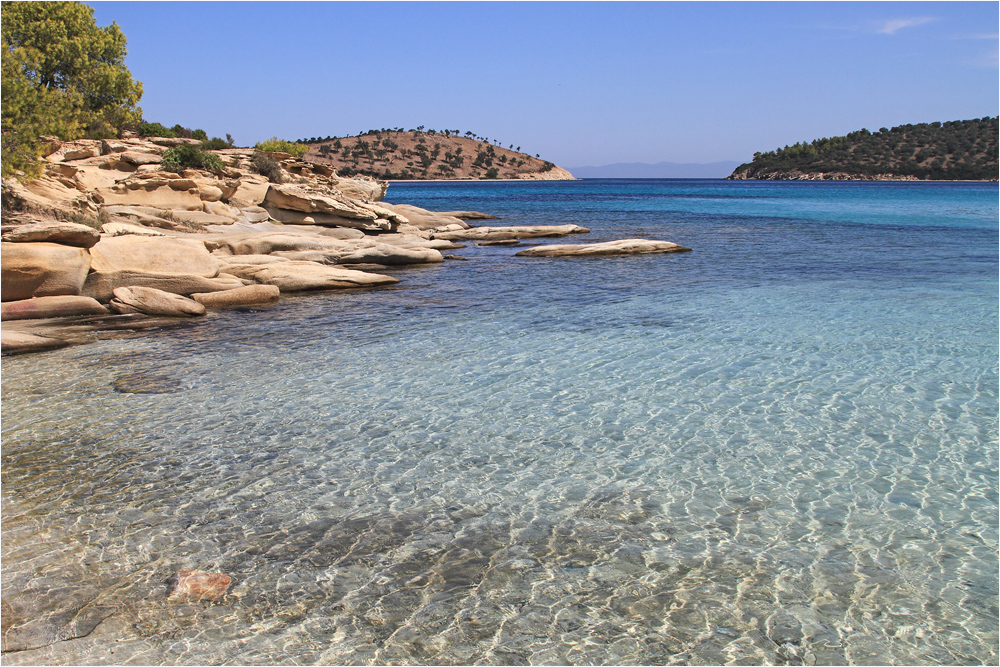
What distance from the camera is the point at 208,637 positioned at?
4.57 meters

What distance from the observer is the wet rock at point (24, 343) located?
1154cm

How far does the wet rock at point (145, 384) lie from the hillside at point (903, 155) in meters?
152

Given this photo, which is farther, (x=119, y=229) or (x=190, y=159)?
(x=190, y=159)

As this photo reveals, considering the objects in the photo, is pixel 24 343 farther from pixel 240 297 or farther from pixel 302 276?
pixel 302 276

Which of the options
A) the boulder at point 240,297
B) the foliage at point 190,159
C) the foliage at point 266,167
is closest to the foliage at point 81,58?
the foliage at point 190,159

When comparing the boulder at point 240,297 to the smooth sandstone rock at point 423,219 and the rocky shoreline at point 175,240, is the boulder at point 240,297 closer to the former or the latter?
the rocky shoreline at point 175,240

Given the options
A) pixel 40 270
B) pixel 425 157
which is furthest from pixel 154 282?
pixel 425 157

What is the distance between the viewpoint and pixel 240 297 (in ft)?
54.5

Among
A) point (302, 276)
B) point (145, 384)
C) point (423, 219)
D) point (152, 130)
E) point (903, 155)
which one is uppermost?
point (903, 155)

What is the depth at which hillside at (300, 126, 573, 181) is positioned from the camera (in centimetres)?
14400

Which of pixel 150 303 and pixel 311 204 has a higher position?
pixel 311 204

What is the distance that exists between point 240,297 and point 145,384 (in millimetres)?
6876

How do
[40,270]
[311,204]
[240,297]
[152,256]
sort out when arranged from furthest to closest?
[311,204]
[240,297]
[152,256]
[40,270]

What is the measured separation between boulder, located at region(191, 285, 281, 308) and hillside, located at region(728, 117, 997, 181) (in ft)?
484
